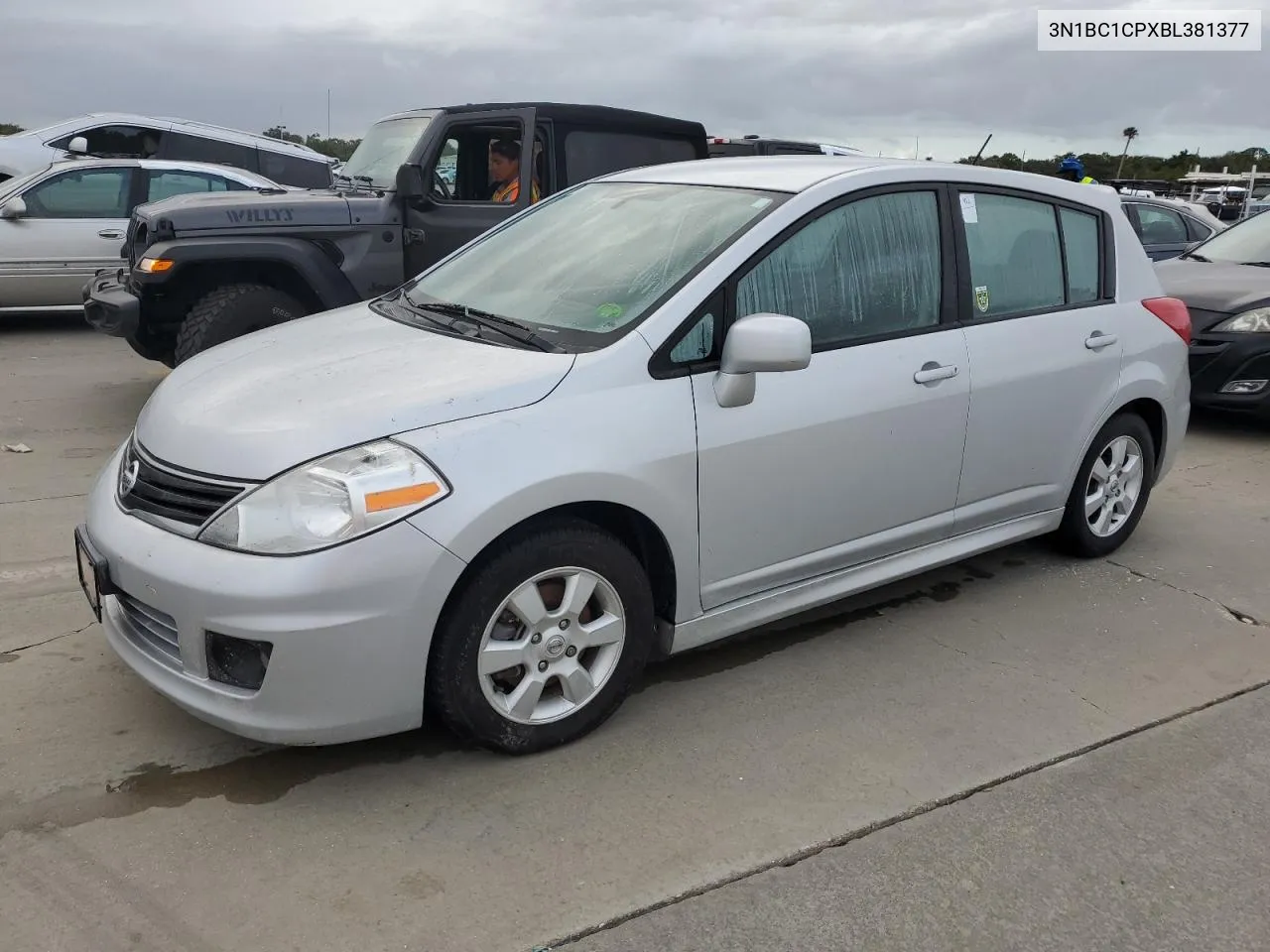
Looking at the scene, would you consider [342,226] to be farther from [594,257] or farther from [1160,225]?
[1160,225]

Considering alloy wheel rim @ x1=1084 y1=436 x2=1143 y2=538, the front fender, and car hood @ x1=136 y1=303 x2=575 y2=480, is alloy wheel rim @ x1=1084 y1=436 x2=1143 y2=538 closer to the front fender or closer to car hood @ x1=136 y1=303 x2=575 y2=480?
the front fender

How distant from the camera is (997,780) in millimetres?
3111

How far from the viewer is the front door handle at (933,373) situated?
379cm

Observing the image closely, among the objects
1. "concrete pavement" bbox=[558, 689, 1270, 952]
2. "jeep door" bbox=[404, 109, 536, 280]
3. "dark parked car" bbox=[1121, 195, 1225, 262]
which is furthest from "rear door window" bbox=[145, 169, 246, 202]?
"dark parked car" bbox=[1121, 195, 1225, 262]

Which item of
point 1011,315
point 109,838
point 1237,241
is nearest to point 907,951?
point 109,838

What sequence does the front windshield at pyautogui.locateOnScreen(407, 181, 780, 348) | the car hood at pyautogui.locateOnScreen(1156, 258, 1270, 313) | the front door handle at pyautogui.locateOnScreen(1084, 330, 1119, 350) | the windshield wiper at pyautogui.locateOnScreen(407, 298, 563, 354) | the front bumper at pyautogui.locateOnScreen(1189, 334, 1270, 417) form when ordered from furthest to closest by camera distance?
the car hood at pyautogui.locateOnScreen(1156, 258, 1270, 313) < the front bumper at pyautogui.locateOnScreen(1189, 334, 1270, 417) < the front door handle at pyautogui.locateOnScreen(1084, 330, 1119, 350) < the front windshield at pyautogui.locateOnScreen(407, 181, 780, 348) < the windshield wiper at pyautogui.locateOnScreen(407, 298, 563, 354)

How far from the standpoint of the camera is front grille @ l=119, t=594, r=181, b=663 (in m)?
2.84

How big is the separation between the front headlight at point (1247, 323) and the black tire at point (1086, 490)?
2.82 m

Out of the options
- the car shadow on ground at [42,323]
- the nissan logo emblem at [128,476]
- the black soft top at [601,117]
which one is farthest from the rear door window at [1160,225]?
the nissan logo emblem at [128,476]

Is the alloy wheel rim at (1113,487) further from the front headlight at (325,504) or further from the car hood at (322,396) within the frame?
the front headlight at (325,504)

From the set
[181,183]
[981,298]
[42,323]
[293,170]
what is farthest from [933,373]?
[42,323]

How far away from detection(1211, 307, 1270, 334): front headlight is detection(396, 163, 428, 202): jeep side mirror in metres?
5.22

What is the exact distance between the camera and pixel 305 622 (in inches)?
105

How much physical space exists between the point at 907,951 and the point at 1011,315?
8.38 feet
